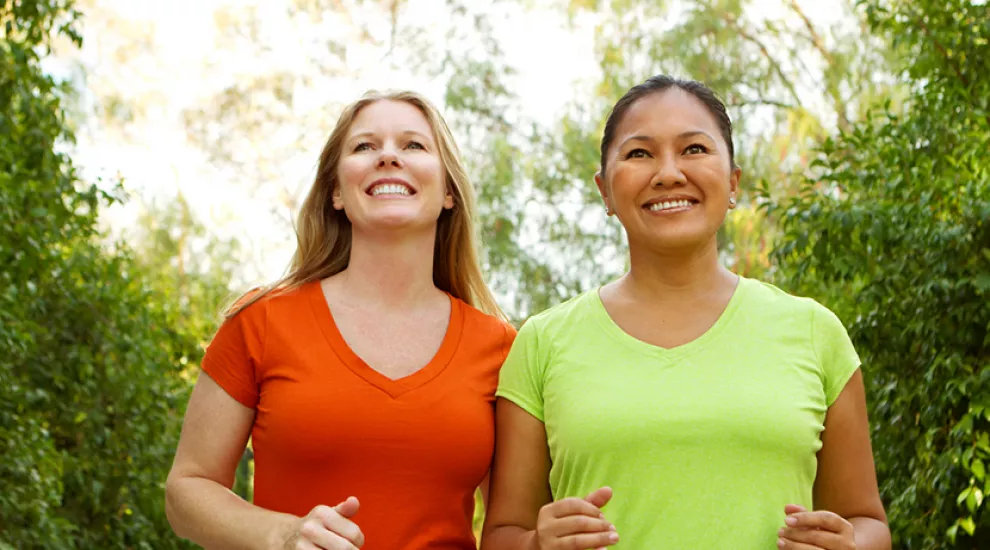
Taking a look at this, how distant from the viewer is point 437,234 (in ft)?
10.5

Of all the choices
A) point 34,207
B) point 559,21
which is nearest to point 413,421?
point 34,207

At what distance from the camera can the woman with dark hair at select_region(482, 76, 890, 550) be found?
2.35 metres

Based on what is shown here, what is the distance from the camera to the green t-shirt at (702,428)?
235 centimetres

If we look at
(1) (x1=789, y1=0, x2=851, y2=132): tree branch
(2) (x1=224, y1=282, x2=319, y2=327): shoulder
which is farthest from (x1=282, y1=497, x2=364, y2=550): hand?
(1) (x1=789, y1=0, x2=851, y2=132): tree branch

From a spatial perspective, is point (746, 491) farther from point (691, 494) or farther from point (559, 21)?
point (559, 21)

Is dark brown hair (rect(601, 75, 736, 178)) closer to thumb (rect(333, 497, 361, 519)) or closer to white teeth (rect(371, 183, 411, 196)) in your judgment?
white teeth (rect(371, 183, 411, 196))

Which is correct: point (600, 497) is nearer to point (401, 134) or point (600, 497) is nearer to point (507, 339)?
point (507, 339)

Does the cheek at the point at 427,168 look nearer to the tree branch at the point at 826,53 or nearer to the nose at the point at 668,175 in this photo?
the nose at the point at 668,175

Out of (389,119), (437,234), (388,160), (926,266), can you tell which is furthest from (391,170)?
(926,266)

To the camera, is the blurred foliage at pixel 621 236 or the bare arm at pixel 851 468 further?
the blurred foliage at pixel 621 236

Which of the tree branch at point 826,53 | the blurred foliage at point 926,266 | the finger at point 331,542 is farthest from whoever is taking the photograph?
the tree branch at point 826,53

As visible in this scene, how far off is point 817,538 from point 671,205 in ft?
2.34

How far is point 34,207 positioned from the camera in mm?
6035

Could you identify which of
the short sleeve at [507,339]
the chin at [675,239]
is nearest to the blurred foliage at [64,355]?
the short sleeve at [507,339]
